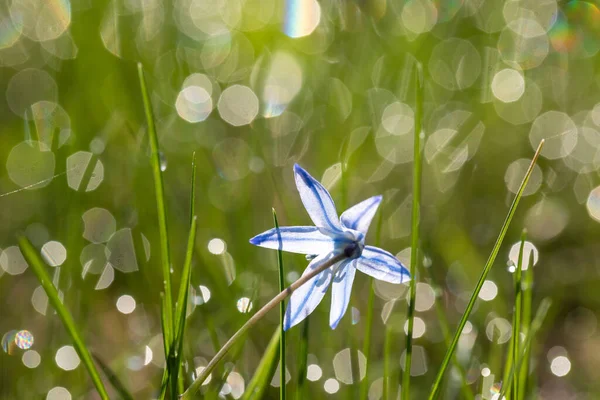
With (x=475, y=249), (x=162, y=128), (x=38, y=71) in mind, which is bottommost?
(x=475, y=249)

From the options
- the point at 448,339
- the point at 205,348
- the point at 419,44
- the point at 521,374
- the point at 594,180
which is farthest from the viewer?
the point at 419,44

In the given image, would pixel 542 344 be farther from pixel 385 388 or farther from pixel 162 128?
pixel 162 128

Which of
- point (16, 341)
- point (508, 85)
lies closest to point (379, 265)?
point (16, 341)

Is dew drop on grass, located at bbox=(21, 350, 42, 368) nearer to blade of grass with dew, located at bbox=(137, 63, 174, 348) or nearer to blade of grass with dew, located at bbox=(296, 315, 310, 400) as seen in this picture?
blade of grass with dew, located at bbox=(137, 63, 174, 348)

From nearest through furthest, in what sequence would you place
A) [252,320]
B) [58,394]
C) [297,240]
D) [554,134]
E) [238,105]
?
[252,320] → [297,240] → [58,394] → [554,134] → [238,105]

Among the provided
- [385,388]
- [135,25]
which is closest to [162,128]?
[135,25]

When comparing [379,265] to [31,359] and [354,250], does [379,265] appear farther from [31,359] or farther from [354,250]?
[31,359]

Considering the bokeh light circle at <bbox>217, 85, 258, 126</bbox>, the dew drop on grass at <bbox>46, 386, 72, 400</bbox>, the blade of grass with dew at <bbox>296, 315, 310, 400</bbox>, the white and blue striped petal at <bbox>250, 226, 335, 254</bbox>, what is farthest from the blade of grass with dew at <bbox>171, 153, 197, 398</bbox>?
the bokeh light circle at <bbox>217, 85, 258, 126</bbox>

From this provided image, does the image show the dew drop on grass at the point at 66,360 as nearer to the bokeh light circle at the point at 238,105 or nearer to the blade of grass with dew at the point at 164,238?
the blade of grass with dew at the point at 164,238
